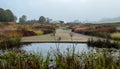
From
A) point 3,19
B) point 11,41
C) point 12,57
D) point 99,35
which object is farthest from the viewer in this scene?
point 3,19

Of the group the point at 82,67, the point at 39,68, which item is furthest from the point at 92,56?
the point at 39,68

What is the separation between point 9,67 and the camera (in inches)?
231

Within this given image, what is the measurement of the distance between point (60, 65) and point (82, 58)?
4.08 feet

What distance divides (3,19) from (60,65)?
200 ft

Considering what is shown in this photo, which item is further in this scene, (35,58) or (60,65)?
(35,58)

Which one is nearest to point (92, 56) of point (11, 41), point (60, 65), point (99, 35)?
point (60, 65)

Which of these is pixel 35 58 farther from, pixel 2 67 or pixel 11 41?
pixel 11 41

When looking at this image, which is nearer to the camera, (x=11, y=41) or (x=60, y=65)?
(x=60, y=65)

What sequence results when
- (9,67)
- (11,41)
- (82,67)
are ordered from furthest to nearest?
(11,41) → (82,67) → (9,67)

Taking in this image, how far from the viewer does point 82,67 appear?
6.44 meters

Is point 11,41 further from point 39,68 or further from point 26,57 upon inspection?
point 39,68

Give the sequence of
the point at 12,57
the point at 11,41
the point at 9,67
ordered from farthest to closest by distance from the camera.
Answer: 1. the point at 11,41
2. the point at 12,57
3. the point at 9,67

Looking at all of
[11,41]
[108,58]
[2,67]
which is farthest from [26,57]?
[11,41]

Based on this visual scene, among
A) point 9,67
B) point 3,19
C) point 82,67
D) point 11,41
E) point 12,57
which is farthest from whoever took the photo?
point 3,19
